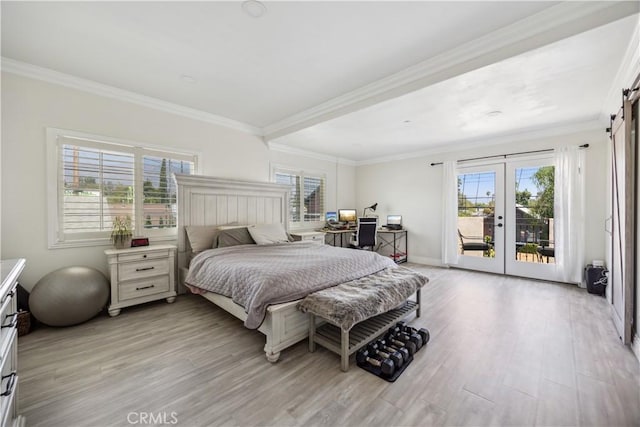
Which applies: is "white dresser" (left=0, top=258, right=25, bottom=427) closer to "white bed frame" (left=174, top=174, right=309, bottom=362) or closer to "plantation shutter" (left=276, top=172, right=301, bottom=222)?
"white bed frame" (left=174, top=174, right=309, bottom=362)

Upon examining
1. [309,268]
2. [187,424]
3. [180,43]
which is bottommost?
[187,424]

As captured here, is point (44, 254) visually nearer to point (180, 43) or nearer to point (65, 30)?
point (65, 30)

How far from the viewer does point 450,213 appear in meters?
5.06

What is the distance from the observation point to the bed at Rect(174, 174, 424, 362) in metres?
2.09

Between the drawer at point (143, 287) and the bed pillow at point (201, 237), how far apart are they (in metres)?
0.49

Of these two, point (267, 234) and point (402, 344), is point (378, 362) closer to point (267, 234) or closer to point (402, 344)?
point (402, 344)

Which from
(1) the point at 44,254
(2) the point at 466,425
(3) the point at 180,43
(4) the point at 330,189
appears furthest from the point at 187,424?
(4) the point at 330,189

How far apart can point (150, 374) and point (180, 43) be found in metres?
2.64

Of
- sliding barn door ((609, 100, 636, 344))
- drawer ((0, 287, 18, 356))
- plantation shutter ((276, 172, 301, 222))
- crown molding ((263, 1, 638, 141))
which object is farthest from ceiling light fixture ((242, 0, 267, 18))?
plantation shutter ((276, 172, 301, 222))

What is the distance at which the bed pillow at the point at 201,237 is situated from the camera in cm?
348

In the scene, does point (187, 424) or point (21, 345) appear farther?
point (21, 345)

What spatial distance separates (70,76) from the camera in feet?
9.22

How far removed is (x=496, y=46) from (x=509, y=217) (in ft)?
11.0

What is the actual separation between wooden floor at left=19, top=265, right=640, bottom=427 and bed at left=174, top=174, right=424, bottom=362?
234 millimetres
